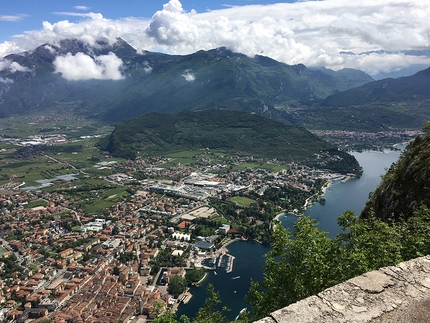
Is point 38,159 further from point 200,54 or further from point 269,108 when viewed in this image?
point 200,54

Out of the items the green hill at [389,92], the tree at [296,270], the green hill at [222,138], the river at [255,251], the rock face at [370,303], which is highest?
the green hill at [389,92]

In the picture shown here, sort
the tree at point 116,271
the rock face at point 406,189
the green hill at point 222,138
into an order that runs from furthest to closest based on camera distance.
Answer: the green hill at point 222,138 < the tree at point 116,271 < the rock face at point 406,189

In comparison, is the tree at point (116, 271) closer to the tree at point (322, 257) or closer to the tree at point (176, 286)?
the tree at point (176, 286)

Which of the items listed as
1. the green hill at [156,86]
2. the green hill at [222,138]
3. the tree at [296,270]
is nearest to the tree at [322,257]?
the tree at [296,270]

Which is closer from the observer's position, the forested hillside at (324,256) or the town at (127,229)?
the forested hillside at (324,256)

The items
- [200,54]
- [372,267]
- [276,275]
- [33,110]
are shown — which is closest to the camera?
[372,267]

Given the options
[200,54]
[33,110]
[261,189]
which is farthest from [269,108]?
[33,110]
